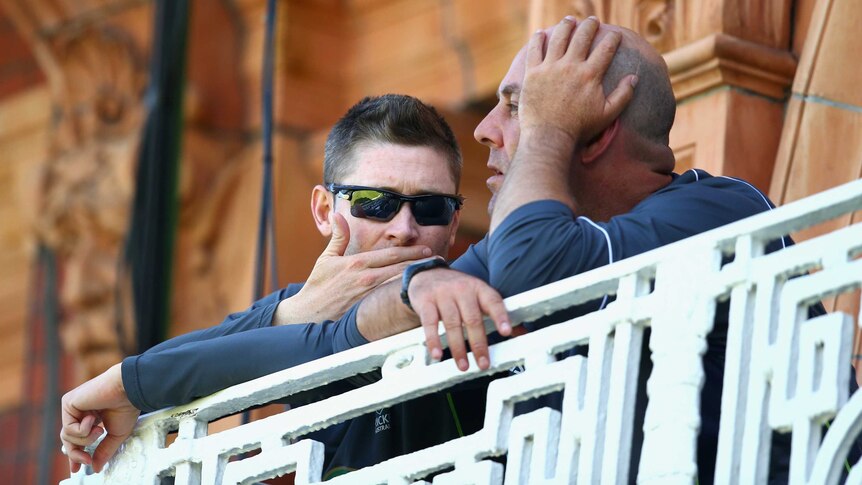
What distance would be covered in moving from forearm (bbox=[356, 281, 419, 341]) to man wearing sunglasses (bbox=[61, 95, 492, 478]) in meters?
0.05

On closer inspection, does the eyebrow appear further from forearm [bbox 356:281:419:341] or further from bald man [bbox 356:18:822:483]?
forearm [bbox 356:281:419:341]

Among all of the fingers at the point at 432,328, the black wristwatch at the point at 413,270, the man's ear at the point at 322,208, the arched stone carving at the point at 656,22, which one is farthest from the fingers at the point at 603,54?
the arched stone carving at the point at 656,22

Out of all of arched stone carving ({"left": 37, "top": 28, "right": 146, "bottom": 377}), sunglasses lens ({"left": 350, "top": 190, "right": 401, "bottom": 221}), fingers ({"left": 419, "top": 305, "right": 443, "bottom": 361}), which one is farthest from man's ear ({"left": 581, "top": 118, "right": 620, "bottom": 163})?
arched stone carving ({"left": 37, "top": 28, "right": 146, "bottom": 377})

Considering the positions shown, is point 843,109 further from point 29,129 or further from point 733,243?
point 29,129

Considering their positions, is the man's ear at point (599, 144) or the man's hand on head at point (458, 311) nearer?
the man's hand on head at point (458, 311)

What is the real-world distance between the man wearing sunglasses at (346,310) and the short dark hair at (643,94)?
0.54 m

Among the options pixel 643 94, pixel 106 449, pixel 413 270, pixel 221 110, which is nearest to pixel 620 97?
pixel 643 94

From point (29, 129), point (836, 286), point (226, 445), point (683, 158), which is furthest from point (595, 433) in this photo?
point (29, 129)

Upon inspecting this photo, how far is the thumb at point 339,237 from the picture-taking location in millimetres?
3584

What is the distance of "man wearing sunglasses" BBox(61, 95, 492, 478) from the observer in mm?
3174

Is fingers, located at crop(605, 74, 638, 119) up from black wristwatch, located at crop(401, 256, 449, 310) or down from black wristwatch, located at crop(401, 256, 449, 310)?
up

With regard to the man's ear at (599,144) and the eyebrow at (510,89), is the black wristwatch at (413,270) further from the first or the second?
the eyebrow at (510,89)

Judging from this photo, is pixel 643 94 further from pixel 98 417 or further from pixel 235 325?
pixel 98 417

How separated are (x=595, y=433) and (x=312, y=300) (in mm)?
923
